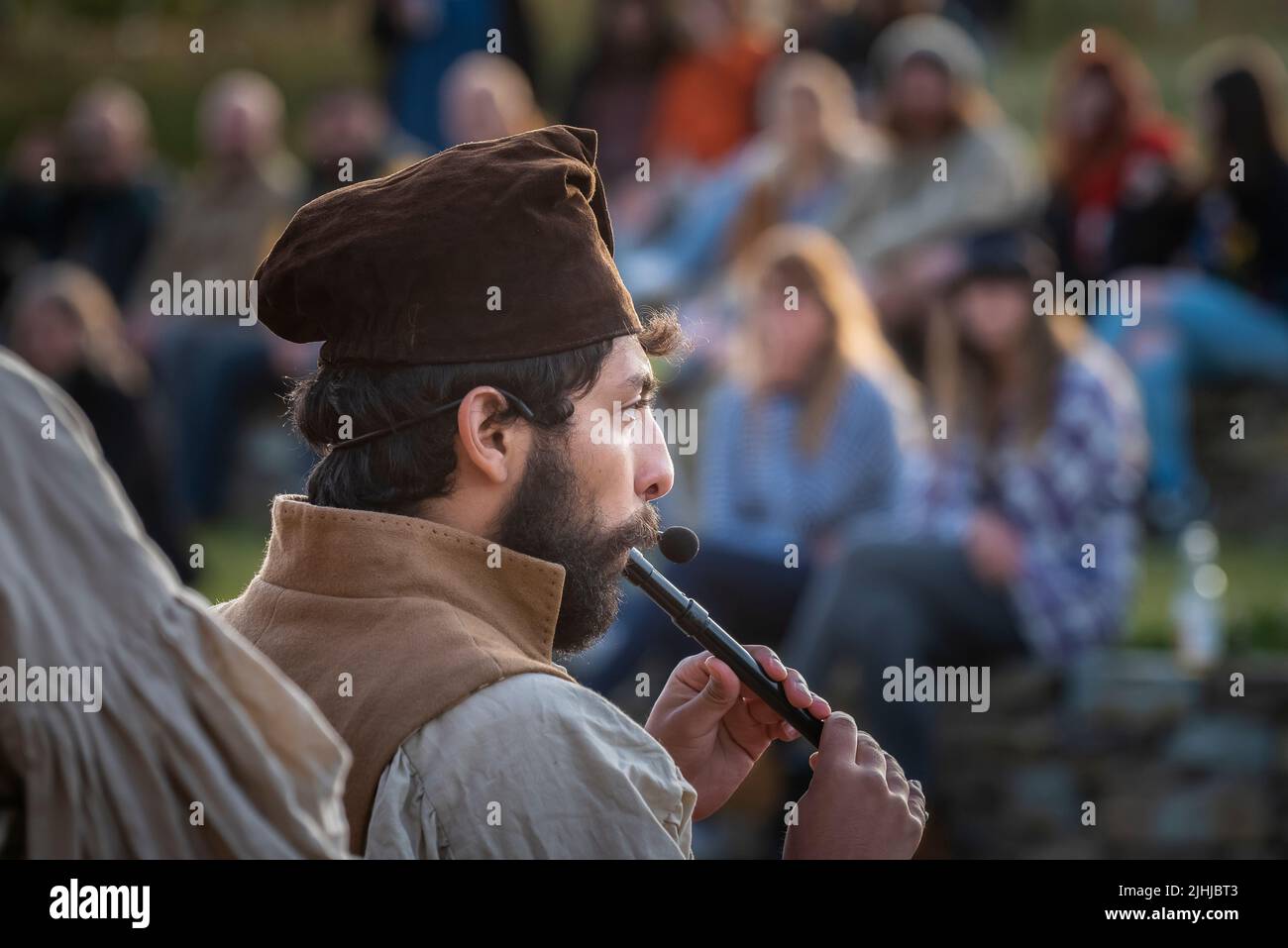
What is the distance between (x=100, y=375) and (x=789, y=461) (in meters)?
2.81

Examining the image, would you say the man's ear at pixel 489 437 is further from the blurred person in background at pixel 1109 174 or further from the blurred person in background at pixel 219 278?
the blurred person in background at pixel 219 278

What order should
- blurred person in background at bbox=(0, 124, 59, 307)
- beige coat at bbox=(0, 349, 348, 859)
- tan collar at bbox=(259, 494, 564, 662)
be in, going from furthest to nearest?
blurred person in background at bbox=(0, 124, 59, 307) < tan collar at bbox=(259, 494, 564, 662) < beige coat at bbox=(0, 349, 348, 859)

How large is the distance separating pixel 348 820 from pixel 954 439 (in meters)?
4.00

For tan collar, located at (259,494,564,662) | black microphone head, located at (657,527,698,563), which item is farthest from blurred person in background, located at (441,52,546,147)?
tan collar, located at (259,494,564,662)

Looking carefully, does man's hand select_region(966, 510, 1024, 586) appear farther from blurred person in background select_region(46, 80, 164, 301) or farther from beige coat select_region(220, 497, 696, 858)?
blurred person in background select_region(46, 80, 164, 301)

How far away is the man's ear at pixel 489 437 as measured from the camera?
223cm

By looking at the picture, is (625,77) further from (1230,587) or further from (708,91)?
(1230,587)

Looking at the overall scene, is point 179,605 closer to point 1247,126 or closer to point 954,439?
point 954,439

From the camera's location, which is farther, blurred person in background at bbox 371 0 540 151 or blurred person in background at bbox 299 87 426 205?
blurred person in background at bbox 371 0 540 151

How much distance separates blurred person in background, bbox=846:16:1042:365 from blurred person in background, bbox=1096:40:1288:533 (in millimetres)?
602

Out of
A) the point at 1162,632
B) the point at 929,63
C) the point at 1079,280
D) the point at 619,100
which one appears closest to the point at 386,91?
the point at 619,100

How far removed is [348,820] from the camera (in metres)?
2.02

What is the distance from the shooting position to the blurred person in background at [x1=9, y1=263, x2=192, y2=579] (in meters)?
6.79

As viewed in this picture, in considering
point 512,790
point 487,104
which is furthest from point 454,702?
point 487,104
